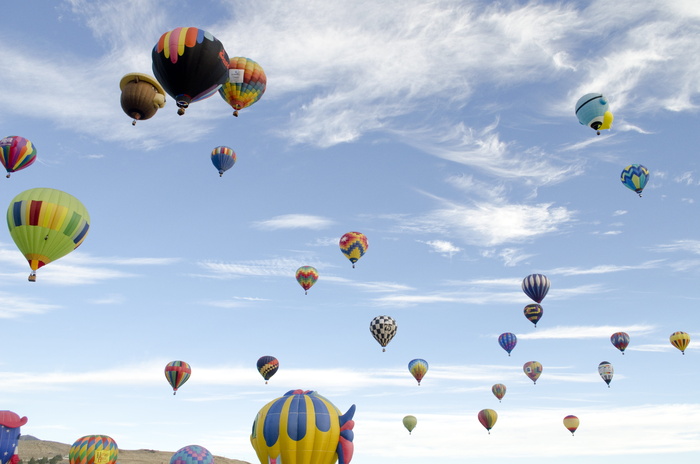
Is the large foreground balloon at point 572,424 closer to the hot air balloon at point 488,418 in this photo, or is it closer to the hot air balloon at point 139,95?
the hot air balloon at point 488,418

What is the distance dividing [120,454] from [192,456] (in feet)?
130

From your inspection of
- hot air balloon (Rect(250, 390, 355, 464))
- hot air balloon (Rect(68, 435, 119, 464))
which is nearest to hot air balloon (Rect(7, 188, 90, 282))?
hot air balloon (Rect(250, 390, 355, 464))

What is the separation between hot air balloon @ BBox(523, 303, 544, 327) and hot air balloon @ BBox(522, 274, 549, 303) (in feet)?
13.3

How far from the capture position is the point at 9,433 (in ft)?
104

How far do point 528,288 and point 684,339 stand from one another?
18.6m

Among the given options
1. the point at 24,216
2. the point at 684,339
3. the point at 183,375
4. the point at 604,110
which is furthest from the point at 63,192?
the point at 684,339

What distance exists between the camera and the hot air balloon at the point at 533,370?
59312 mm

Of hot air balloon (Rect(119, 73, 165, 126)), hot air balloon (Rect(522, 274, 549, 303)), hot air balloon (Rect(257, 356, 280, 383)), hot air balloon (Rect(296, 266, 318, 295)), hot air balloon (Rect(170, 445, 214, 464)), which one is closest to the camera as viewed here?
hot air balloon (Rect(119, 73, 165, 126))

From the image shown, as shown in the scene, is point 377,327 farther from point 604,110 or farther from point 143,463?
point 143,463

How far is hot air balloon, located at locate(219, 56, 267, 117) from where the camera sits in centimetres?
3247

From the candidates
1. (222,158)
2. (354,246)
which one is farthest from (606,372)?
(222,158)

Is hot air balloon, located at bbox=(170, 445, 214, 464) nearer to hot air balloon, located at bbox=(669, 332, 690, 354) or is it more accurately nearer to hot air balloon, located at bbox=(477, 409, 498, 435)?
hot air balloon, located at bbox=(477, 409, 498, 435)

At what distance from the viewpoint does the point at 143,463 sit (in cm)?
6469

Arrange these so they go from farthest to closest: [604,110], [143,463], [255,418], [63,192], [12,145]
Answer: [143,463] → [12,145] → [604,110] → [63,192] → [255,418]
